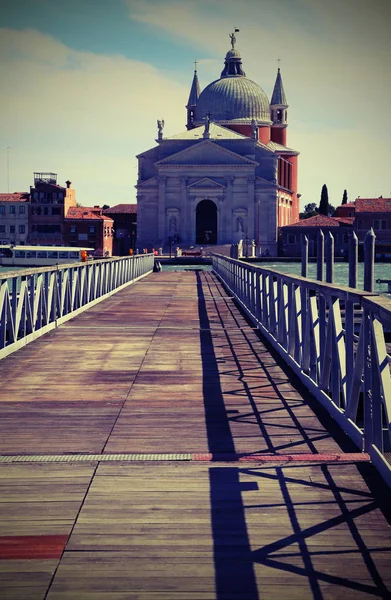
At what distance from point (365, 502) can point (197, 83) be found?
447 feet

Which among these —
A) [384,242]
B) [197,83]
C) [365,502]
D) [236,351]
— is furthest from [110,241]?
[365,502]

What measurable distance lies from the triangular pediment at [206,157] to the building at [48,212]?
64.4 ft

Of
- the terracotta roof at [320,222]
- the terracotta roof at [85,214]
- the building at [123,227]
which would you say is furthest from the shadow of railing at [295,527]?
the building at [123,227]

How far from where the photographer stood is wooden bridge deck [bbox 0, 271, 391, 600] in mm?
4340

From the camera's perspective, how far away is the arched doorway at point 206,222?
4437 inches

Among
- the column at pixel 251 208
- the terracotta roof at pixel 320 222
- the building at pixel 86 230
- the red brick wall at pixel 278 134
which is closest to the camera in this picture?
the column at pixel 251 208

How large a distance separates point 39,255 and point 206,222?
2244 centimetres

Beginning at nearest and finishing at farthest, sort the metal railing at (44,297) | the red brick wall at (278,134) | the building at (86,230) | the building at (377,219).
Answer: the metal railing at (44,297)
the building at (377,219)
the building at (86,230)
the red brick wall at (278,134)

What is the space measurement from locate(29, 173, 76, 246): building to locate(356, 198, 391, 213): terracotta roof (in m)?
40.6

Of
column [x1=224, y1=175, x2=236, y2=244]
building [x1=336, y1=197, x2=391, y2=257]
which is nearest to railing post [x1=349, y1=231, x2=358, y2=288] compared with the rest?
column [x1=224, y1=175, x2=236, y2=244]

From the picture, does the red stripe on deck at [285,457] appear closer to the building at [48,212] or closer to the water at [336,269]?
the water at [336,269]

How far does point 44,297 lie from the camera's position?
1577 centimetres

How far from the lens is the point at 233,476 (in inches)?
239

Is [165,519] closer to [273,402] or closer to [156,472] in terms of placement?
[156,472]
